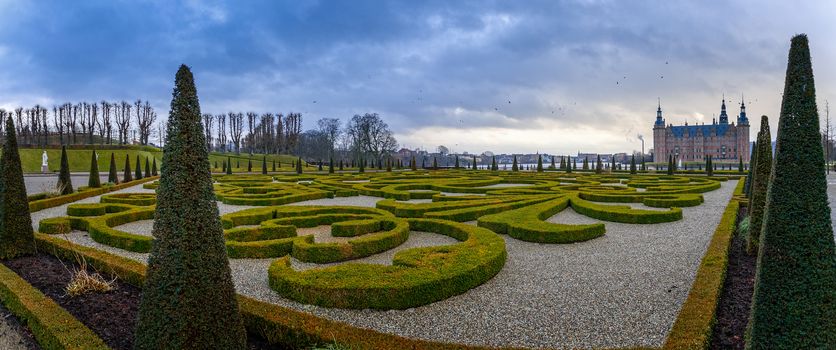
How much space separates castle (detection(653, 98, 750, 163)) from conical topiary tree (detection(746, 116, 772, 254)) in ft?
313

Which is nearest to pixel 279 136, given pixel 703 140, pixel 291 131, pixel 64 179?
pixel 291 131

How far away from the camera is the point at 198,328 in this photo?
3910 mm

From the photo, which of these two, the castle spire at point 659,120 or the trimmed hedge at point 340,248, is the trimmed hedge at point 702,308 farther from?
the castle spire at point 659,120

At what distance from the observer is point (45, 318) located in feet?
17.2

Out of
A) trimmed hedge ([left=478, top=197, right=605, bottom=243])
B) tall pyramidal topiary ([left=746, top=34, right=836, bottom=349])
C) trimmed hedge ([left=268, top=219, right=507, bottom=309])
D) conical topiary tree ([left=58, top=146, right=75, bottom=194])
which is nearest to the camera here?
tall pyramidal topiary ([left=746, top=34, right=836, bottom=349])

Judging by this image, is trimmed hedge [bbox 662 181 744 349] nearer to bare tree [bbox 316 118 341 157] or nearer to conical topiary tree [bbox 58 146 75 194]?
conical topiary tree [bbox 58 146 75 194]

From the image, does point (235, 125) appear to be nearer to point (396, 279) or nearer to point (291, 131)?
point (291, 131)

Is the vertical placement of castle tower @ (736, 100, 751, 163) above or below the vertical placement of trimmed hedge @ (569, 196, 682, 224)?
above

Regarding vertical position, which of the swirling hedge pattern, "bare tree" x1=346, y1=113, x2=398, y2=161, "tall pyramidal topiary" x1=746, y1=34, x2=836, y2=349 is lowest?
the swirling hedge pattern

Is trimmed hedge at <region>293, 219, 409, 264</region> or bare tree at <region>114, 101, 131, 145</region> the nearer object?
trimmed hedge at <region>293, 219, 409, 264</region>

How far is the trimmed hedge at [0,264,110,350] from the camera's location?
15.3 ft

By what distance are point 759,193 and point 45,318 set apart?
10.7m

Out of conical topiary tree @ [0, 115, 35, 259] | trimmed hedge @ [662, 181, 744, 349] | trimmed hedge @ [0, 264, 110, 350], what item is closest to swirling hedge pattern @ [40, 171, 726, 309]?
conical topiary tree @ [0, 115, 35, 259]

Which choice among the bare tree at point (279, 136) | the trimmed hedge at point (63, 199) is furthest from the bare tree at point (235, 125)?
the trimmed hedge at point (63, 199)
